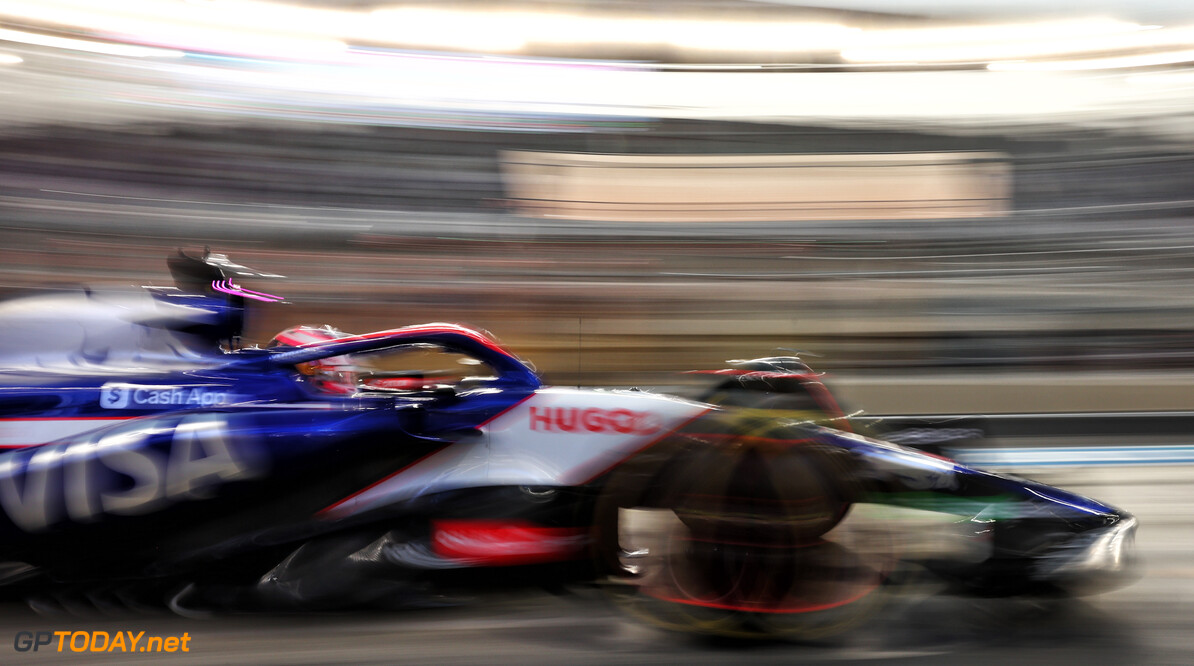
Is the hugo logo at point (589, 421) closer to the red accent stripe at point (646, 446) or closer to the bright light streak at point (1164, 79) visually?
the red accent stripe at point (646, 446)

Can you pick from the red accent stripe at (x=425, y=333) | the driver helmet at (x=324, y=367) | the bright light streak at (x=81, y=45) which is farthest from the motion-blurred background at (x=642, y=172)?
the red accent stripe at (x=425, y=333)

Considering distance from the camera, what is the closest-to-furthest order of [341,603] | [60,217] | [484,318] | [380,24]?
[341,603], [484,318], [60,217], [380,24]

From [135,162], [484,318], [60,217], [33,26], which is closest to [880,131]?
[484,318]

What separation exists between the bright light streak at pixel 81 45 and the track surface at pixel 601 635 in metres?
10.5

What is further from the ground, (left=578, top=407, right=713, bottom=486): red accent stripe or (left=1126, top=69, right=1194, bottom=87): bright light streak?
(left=1126, top=69, right=1194, bottom=87): bright light streak

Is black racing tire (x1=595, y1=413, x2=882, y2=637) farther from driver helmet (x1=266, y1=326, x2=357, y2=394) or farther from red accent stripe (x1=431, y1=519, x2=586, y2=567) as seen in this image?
driver helmet (x1=266, y1=326, x2=357, y2=394)

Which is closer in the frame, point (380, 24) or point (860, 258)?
point (860, 258)

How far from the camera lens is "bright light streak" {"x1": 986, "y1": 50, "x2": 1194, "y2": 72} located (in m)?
11.0

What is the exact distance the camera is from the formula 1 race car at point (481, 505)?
7.25 feet

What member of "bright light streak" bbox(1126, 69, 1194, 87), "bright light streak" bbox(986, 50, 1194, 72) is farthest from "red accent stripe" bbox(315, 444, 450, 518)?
"bright light streak" bbox(1126, 69, 1194, 87)

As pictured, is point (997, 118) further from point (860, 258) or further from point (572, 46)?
point (572, 46)

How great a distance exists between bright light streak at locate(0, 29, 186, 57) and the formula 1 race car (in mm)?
10095

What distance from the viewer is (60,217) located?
907 centimetres

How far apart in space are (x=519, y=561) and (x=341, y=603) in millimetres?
520
